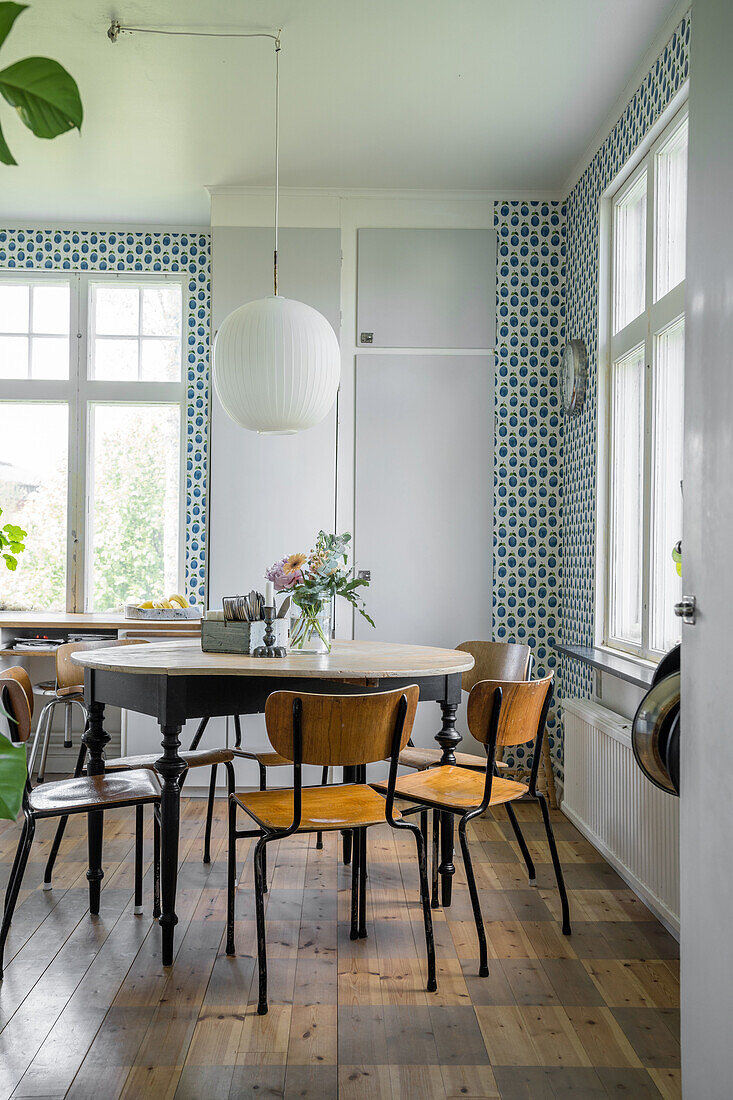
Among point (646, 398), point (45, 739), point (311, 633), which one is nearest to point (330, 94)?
point (646, 398)

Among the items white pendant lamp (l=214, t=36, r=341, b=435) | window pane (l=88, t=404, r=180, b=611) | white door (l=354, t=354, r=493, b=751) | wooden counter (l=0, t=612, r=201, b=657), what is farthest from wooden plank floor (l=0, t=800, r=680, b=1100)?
window pane (l=88, t=404, r=180, b=611)

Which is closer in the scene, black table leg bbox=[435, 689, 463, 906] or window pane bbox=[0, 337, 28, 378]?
black table leg bbox=[435, 689, 463, 906]

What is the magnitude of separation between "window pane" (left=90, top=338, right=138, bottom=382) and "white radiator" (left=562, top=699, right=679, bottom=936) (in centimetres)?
323

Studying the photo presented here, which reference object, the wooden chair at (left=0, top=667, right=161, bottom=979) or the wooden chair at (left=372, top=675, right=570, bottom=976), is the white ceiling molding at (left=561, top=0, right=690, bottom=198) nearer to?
the wooden chair at (left=372, top=675, right=570, bottom=976)

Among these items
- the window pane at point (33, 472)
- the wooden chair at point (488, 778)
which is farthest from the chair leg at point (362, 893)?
the window pane at point (33, 472)

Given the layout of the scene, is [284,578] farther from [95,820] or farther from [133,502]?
[133,502]

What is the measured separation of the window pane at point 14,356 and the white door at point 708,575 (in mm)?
4546

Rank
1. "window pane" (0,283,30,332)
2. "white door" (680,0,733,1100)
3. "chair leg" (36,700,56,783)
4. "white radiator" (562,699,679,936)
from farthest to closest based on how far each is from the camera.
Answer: "window pane" (0,283,30,332)
"chair leg" (36,700,56,783)
"white radiator" (562,699,679,936)
"white door" (680,0,733,1100)

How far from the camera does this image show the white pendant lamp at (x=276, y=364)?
312 cm

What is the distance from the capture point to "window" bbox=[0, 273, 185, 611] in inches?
210

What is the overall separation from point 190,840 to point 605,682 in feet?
6.14

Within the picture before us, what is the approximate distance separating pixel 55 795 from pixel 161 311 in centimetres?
348

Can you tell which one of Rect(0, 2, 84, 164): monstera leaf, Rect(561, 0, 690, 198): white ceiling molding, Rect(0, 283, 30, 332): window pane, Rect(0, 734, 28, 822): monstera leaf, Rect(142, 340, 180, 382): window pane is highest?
Rect(561, 0, 690, 198): white ceiling molding

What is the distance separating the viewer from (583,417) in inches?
168
